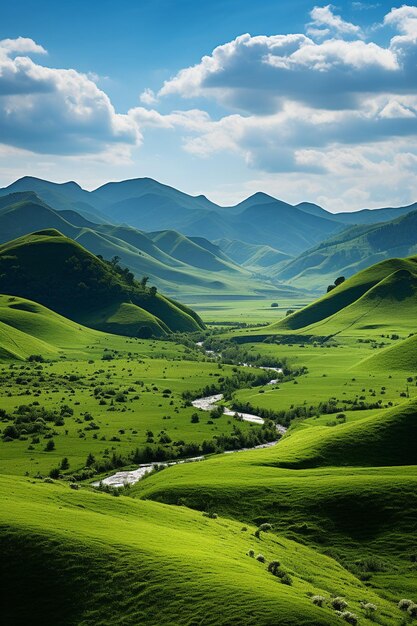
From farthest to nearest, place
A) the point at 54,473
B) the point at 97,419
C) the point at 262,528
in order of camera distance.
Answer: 1. the point at 97,419
2. the point at 54,473
3. the point at 262,528

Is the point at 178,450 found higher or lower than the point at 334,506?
lower

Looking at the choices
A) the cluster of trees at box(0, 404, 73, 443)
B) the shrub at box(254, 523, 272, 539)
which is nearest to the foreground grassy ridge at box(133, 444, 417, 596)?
the shrub at box(254, 523, 272, 539)

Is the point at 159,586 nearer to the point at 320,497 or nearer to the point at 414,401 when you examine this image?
the point at 320,497

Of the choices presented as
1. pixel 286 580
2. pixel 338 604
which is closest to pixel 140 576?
pixel 286 580

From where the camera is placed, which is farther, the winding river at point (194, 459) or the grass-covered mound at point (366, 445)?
the winding river at point (194, 459)

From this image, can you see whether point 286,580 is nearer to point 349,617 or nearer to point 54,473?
point 349,617

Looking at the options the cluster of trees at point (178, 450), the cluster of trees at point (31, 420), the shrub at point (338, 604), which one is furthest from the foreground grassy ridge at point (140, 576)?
the cluster of trees at point (31, 420)

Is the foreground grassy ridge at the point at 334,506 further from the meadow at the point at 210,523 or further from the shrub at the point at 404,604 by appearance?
the shrub at the point at 404,604
